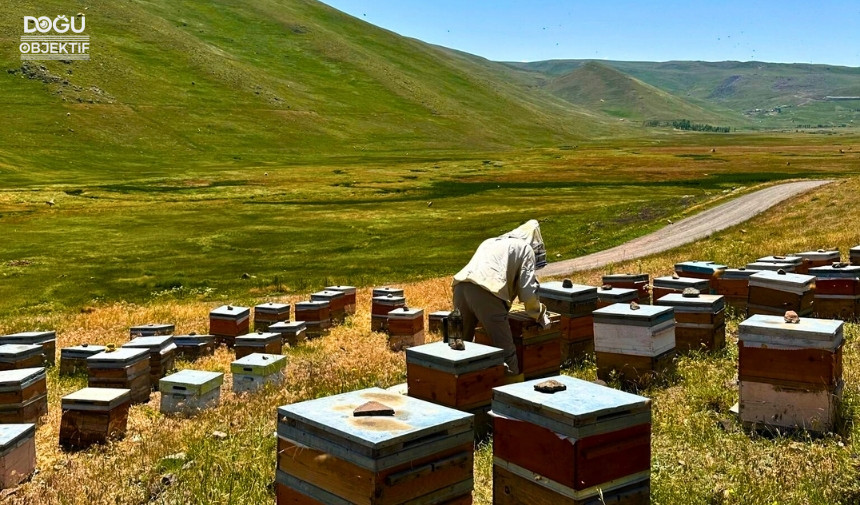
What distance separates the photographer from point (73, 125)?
146 metres

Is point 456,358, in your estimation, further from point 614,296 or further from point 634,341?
point 614,296

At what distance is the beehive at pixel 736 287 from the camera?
18.3 metres

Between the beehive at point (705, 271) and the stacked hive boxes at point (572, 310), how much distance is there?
5.86 metres

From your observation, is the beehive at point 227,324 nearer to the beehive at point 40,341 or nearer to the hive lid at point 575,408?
the beehive at point 40,341

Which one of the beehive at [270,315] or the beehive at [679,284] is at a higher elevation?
the beehive at [679,284]

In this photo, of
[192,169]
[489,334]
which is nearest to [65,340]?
[489,334]

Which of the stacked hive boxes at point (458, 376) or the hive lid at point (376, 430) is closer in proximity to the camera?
the hive lid at point (376, 430)

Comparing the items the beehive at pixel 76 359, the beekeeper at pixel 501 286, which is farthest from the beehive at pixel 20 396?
the beekeeper at pixel 501 286

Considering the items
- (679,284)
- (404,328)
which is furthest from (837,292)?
(404,328)

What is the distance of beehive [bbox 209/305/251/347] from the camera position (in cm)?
2155

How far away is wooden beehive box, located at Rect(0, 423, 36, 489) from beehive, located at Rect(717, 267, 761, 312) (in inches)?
636

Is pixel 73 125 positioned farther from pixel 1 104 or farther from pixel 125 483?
pixel 125 483

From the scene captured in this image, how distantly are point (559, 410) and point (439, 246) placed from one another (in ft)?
139

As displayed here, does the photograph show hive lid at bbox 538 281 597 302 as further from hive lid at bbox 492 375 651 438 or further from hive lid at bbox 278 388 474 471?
hive lid at bbox 278 388 474 471
